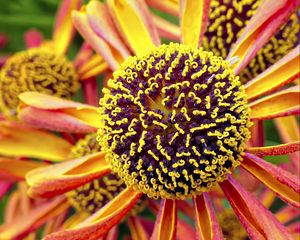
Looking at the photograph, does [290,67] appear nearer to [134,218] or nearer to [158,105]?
[158,105]

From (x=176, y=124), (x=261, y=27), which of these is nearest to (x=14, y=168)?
(x=176, y=124)

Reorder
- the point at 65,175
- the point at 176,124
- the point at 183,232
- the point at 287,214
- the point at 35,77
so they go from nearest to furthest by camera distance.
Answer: the point at 176,124, the point at 65,175, the point at 183,232, the point at 287,214, the point at 35,77

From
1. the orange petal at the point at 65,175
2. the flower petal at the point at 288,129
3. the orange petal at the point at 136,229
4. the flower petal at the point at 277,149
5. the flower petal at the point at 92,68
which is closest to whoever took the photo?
the flower petal at the point at 277,149

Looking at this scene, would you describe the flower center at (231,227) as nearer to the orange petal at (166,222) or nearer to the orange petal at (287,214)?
the orange petal at (287,214)

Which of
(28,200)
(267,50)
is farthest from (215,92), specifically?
(28,200)

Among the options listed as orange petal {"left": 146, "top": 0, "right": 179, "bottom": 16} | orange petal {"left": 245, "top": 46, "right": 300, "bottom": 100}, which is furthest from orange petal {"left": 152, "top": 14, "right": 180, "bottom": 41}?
orange petal {"left": 245, "top": 46, "right": 300, "bottom": 100}

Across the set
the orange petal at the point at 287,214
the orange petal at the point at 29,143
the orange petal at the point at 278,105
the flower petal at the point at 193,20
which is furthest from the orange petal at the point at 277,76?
the orange petal at the point at 29,143

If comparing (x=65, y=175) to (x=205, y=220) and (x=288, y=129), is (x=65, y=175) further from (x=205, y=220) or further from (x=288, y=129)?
(x=288, y=129)
